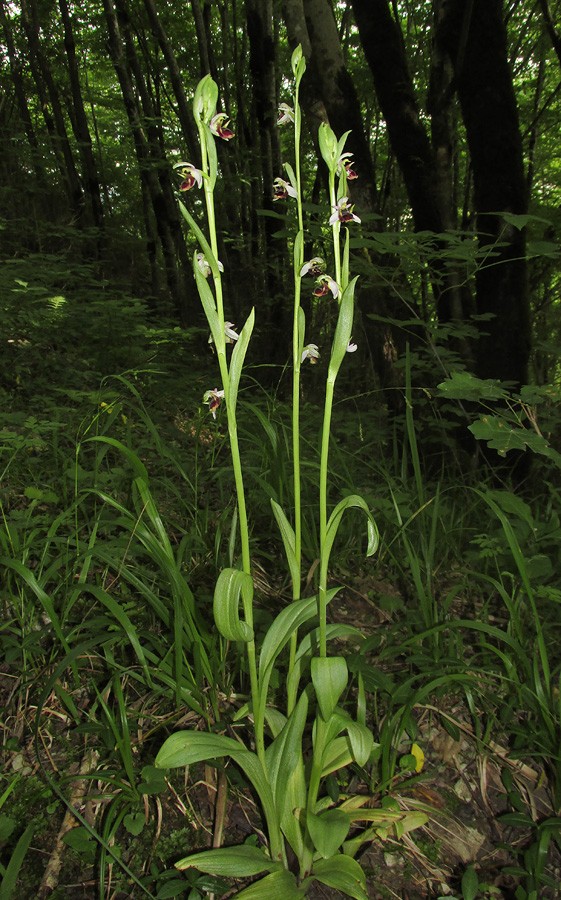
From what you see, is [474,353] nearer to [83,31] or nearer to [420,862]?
[420,862]

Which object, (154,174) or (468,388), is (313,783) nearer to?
(468,388)

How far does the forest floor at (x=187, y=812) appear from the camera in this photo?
111cm

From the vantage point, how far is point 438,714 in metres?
1.54

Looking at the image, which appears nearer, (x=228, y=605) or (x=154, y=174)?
(x=228, y=605)

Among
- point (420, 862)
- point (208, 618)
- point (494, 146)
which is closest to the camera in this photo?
point (420, 862)

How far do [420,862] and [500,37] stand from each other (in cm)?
415

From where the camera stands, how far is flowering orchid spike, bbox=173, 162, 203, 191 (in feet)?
3.18

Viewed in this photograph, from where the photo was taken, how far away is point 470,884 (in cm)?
113

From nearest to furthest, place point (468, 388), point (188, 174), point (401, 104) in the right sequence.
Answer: point (188, 174)
point (468, 388)
point (401, 104)

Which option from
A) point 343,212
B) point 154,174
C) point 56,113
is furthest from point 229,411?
point 56,113

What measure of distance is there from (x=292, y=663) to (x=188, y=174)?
1.10m

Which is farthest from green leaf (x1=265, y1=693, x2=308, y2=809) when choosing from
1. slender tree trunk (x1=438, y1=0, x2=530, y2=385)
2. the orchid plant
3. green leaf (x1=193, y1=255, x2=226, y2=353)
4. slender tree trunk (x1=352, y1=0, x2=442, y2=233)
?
slender tree trunk (x1=352, y1=0, x2=442, y2=233)

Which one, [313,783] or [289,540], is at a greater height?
[289,540]

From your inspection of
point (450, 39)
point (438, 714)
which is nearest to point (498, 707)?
point (438, 714)
